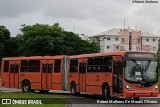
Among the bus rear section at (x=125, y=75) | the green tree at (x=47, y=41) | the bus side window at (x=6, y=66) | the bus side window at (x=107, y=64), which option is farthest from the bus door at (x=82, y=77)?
the green tree at (x=47, y=41)

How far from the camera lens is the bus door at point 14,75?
109ft

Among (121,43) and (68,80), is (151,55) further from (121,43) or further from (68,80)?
(121,43)

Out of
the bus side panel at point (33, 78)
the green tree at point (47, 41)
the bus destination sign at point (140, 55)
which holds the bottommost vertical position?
the bus side panel at point (33, 78)

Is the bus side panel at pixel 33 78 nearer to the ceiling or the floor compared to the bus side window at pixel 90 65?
nearer to the floor

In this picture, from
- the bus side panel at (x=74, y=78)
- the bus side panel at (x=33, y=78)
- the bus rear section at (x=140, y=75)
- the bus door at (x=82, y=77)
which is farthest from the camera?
the bus side panel at (x=33, y=78)

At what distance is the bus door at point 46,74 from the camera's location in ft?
102

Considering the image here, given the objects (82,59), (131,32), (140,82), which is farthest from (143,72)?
(131,32)

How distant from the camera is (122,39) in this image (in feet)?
423

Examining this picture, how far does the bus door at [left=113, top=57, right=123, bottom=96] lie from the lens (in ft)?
73.3

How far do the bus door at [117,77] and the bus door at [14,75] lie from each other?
11957mm

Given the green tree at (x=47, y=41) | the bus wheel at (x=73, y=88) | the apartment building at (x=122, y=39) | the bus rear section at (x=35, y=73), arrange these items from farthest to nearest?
the apartment building at (x=122, y=39), the green tree at (x=47, y=41), the bus rear section at (x=35, y=73), the bus wheel at (x=73, y=88)

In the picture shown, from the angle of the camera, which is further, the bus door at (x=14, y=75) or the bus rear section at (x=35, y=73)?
the bus door at (x=14, y=75)

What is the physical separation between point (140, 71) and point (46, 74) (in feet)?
34.9

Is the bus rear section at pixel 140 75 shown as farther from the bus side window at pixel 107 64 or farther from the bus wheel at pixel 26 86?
the bus wheel at pixel 26 86
